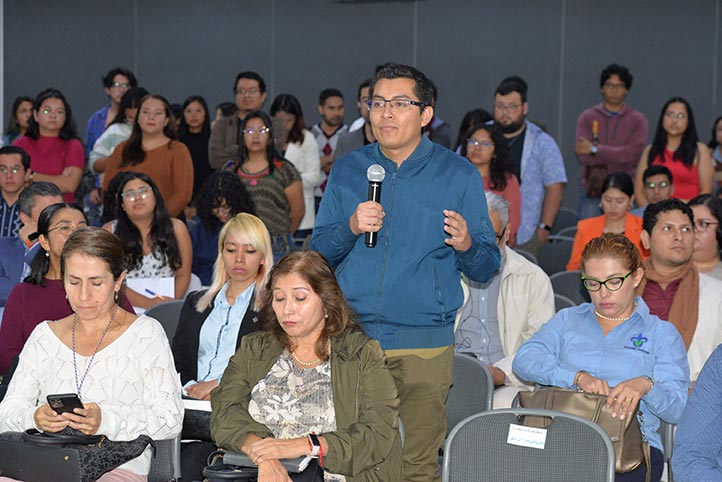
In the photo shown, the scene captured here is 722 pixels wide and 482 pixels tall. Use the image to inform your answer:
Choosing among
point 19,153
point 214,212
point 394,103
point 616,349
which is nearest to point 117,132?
point 19,153

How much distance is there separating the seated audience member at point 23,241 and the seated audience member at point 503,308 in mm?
2074

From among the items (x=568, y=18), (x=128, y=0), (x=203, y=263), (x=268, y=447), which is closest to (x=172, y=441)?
(x=268, y=447)

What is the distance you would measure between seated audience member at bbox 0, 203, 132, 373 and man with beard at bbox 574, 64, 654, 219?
4547mm

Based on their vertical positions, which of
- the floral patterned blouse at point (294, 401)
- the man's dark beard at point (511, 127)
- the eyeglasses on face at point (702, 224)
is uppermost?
the man's dark beard at point (511, 127)

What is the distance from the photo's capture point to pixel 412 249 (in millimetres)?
2920

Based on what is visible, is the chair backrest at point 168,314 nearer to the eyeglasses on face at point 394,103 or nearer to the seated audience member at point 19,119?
the eyeglasses on face at point 394,103

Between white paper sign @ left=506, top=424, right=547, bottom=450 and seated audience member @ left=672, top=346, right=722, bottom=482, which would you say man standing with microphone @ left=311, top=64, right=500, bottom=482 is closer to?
white paper sign @ left=506, top=424, right=547, bottom=450

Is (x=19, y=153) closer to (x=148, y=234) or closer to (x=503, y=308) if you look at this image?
(x=148, y=234)

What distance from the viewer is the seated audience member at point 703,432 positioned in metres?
2.29

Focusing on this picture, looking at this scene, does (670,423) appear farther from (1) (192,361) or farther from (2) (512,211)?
(2) (512,211)

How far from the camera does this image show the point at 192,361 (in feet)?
12.9

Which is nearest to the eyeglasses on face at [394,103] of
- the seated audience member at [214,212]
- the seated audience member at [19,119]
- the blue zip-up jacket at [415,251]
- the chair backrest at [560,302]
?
the blue zip-up jacket at [415,251]

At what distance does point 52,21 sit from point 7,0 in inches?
21.4

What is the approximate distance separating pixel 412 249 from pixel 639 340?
3.10 ft
